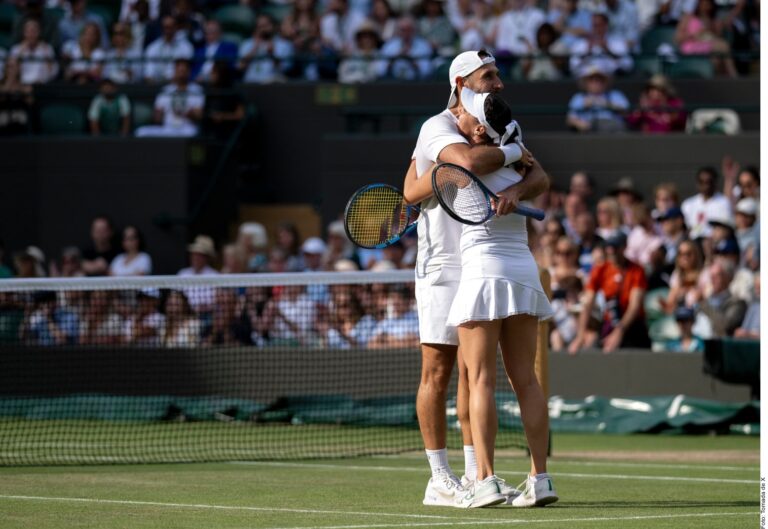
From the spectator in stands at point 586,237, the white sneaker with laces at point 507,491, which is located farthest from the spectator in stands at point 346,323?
the white sneaker with laces at point 507,491

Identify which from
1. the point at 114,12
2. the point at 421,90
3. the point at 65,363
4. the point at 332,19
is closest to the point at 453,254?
the point at 65,363

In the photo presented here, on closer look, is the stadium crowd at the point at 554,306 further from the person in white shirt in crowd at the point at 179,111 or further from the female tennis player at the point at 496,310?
the female tennis player at the point at 496,310

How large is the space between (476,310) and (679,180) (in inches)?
449

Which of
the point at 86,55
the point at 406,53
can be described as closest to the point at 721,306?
the point at 406,53

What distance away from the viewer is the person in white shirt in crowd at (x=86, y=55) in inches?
823

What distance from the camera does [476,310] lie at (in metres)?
7.50

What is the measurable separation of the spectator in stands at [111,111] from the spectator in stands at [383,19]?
352 cm

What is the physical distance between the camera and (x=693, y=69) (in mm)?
19625

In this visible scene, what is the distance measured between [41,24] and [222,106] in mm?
3066

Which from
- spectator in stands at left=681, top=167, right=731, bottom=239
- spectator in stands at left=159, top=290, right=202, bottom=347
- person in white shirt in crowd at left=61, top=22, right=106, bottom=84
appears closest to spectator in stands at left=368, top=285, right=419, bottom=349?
spectator in stands at left=159, top=290, right=202, bottom=347

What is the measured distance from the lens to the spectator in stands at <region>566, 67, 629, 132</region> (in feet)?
60.9

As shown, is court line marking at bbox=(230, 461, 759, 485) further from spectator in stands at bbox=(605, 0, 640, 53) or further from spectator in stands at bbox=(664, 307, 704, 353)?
spectator in stands at bbox=(605, 0, 640, 53)

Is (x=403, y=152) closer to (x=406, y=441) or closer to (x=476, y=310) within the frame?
(x=406, y=441)

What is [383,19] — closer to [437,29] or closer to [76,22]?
[437,29]
